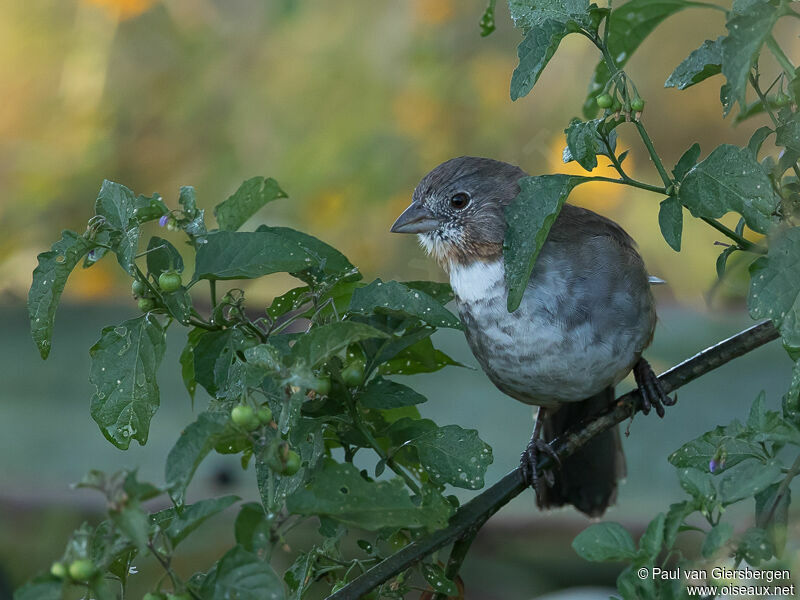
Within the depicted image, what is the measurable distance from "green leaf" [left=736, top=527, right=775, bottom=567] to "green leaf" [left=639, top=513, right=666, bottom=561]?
8 cm

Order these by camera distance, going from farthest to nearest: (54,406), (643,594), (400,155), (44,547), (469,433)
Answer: (400,155) → (54,406) → (44,547) → (469,433) → (643,594)

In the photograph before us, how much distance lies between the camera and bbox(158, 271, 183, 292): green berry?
1.23 metres

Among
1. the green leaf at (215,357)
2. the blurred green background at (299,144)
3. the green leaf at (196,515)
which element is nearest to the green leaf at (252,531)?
the green leaf at (196,515)

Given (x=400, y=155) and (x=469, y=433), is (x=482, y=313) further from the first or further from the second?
(x=400, y=155)

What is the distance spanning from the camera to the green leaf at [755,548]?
1.09m

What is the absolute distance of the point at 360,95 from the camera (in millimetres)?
4516

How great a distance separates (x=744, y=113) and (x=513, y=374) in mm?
723

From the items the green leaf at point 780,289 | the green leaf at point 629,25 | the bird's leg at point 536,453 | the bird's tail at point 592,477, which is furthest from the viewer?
the bird's tail at point 592,477

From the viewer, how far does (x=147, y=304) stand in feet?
4.17

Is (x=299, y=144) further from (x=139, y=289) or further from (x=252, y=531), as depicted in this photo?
(x=252, y=531)

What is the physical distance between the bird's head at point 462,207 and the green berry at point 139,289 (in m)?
0.95

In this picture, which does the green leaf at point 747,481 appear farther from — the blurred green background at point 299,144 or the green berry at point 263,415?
the blurred green background at point 299,144

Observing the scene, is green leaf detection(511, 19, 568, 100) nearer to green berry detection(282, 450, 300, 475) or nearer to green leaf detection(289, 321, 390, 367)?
green leaf detection(289, 321, 390, 367)

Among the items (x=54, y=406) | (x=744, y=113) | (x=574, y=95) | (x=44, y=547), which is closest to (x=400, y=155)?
(x=574, y=95)
